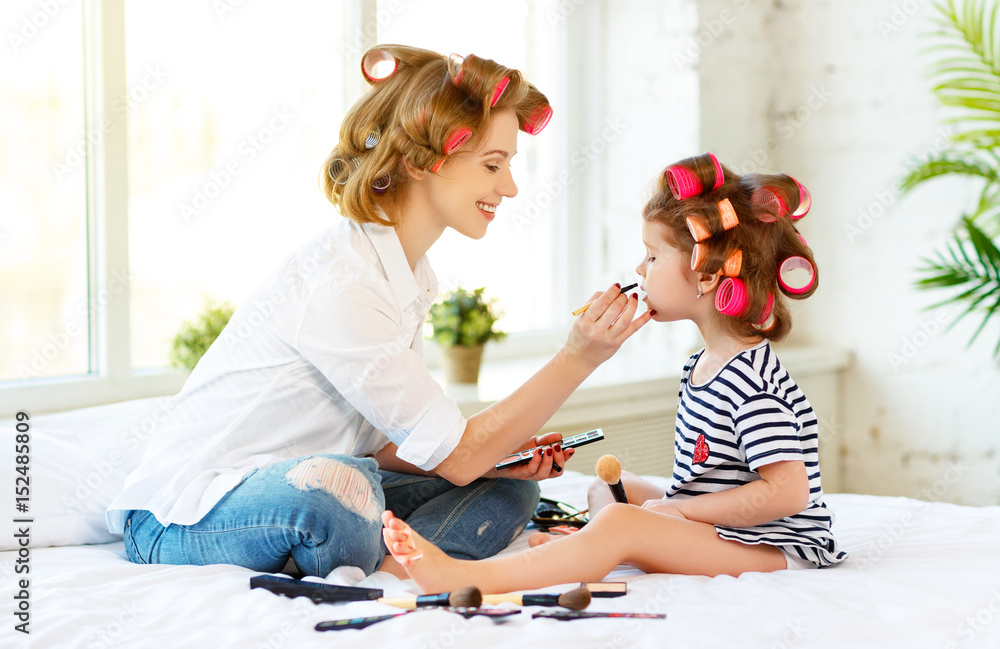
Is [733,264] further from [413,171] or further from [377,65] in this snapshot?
[377,65]

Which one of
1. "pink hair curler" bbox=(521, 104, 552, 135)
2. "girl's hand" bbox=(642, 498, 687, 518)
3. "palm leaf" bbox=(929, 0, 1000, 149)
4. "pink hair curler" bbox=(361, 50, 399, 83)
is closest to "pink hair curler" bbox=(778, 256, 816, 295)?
"girl's hand" bbox=(642, 498, 687, 518)

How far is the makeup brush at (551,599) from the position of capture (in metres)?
1.04

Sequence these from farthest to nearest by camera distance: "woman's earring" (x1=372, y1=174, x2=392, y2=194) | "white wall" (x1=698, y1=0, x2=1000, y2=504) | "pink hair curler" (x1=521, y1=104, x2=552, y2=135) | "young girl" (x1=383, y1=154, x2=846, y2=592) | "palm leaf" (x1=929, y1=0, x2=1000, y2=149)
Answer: "white wall" (x1=698, y1=0, x2=1000, y2=504) → "palm leaf" (x1=929, y1=0, x2=1000, y2=149) → "pink hair curler" (x1=521, y1=104, x2=552, y2=135) → "woman's earring" (x1=372, y1=174, x2=392, y2=194) → "young girl" (x1=383, y1=154, x2=846, y2=592)

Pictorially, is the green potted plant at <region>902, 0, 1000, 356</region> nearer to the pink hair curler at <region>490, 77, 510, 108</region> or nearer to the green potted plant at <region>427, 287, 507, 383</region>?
the green potted plant at <region>427, 287, 507, 383</region>

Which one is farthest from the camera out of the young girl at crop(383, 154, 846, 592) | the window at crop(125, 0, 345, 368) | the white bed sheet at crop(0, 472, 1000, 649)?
the window at crop(125, 0, 345, 368)

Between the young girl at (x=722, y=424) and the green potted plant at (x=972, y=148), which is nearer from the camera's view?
the young girl at (x=722, y=424)

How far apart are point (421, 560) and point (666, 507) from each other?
1.37 feet

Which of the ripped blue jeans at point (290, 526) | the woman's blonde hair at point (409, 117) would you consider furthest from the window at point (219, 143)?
the ripped blue jeans at point (290, 526)

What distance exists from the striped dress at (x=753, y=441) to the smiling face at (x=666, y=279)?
0.41ft

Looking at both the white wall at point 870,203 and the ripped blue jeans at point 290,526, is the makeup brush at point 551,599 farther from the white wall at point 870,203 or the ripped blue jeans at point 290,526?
the white wall at point 870,203

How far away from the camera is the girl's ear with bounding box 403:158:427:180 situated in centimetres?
140

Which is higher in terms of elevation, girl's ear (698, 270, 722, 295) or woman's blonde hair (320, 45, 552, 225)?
woman's blonde hair (320, 45, 552, 225)

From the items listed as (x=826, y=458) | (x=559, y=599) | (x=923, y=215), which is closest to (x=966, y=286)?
(x=923, y=215)

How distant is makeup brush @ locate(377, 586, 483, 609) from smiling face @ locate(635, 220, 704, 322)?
0.55 m
